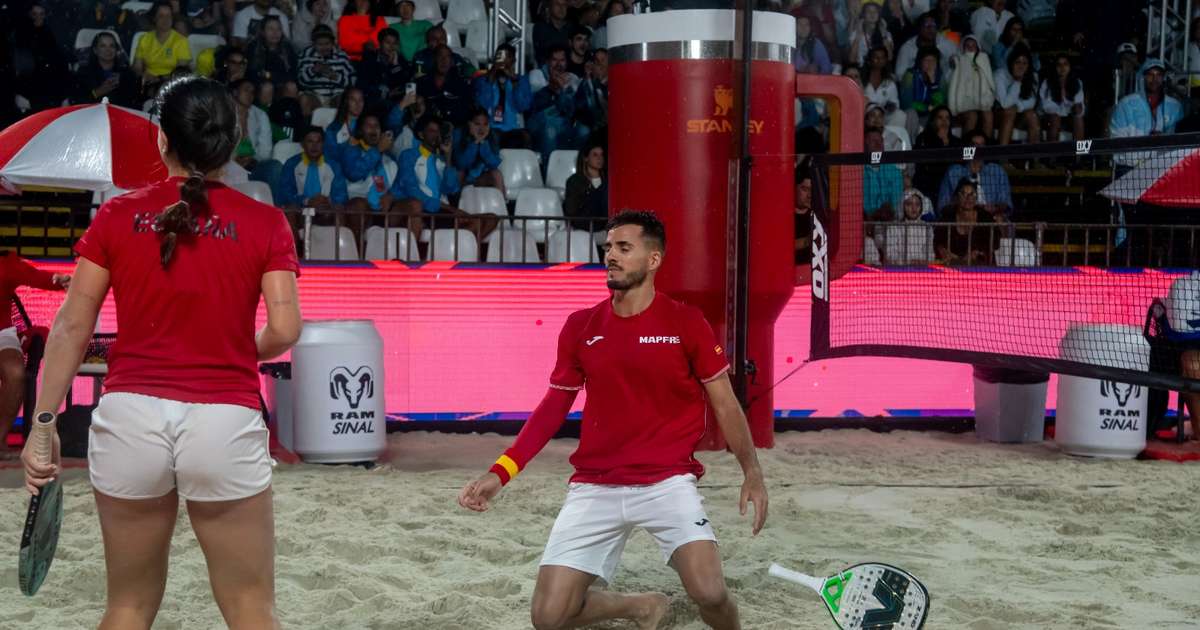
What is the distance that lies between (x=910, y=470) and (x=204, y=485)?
5.93 meters

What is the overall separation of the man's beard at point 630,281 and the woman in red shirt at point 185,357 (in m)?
1.47

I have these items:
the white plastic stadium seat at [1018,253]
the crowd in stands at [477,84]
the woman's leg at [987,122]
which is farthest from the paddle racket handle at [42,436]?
the woman's leg at [987,122]

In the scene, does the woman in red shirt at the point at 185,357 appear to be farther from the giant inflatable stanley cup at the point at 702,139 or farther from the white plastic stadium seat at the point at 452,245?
the white plastic stadium seat at the point at 452,245

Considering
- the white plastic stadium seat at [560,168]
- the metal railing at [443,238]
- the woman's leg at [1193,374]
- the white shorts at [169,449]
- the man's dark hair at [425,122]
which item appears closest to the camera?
the white shorts at [169,449]

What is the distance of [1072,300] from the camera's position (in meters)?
9.56

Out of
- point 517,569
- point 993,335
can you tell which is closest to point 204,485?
point 517,569

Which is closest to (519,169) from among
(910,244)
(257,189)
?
(257,189)

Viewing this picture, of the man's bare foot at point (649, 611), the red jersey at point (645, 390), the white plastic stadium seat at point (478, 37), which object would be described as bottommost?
the man's bare foot at point (649, 611)

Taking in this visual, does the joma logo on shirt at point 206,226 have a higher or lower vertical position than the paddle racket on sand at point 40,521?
higher

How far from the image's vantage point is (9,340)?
26.1 ft

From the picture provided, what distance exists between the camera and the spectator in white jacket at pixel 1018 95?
44.2ft

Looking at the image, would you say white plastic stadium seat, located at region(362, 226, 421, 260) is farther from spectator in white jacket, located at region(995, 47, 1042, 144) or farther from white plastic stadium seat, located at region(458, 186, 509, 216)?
spectator in white jacket, located at region(995, 47, 1042, 144)

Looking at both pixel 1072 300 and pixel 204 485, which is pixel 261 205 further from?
pixel 1072 300

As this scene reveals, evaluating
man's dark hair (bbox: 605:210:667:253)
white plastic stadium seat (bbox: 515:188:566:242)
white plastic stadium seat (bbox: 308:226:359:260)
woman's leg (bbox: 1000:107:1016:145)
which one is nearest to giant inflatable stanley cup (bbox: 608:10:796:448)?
white plastic stadium seat (bbox: 308:226:359:260)
